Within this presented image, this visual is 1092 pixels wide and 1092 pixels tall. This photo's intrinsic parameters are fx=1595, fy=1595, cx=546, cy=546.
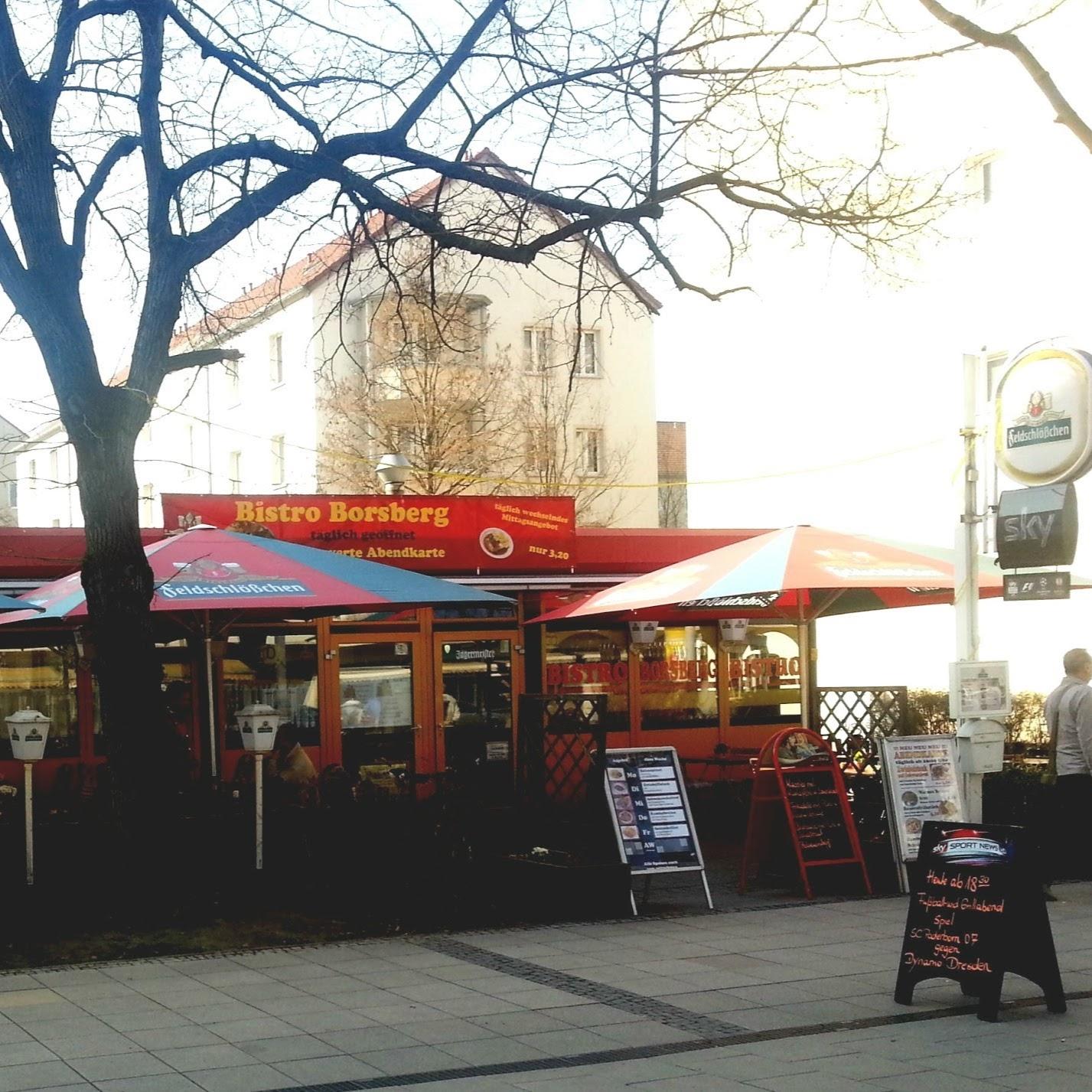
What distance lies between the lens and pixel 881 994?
8070 mm

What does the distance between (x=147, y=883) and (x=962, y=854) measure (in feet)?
16.5

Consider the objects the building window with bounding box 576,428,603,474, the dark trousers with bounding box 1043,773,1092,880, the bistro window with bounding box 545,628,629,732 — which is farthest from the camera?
the building window with bounding box 576,428,603,474

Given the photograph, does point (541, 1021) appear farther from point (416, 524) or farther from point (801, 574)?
point (416, 524)

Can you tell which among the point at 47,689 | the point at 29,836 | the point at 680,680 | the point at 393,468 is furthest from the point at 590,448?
the point at 29,836

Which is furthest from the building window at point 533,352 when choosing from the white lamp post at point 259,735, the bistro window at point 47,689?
the white lamp post at point 259,735

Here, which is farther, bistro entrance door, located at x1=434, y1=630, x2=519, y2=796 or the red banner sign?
bistro entrance door, located at x1=434, y1=630, x2=519, y2=796

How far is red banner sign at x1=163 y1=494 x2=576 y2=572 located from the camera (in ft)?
52.5

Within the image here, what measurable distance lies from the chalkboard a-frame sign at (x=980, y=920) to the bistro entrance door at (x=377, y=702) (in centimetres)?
906

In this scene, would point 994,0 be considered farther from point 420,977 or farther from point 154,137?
point 420,977

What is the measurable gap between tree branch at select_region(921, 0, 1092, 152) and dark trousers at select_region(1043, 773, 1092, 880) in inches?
254

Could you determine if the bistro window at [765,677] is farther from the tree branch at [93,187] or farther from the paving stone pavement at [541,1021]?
the tree branch at [93,187]

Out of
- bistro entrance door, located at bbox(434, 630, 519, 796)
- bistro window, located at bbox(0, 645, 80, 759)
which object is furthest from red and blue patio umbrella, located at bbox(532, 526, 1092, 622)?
bistro window, located at bbox(0, 645, 80, 759)

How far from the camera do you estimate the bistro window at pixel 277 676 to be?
1641 cm

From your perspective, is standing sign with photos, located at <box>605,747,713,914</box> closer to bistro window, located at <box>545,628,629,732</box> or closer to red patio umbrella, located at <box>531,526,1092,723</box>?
red patio umbrella, located at <box>531,526,1092,723</box>
